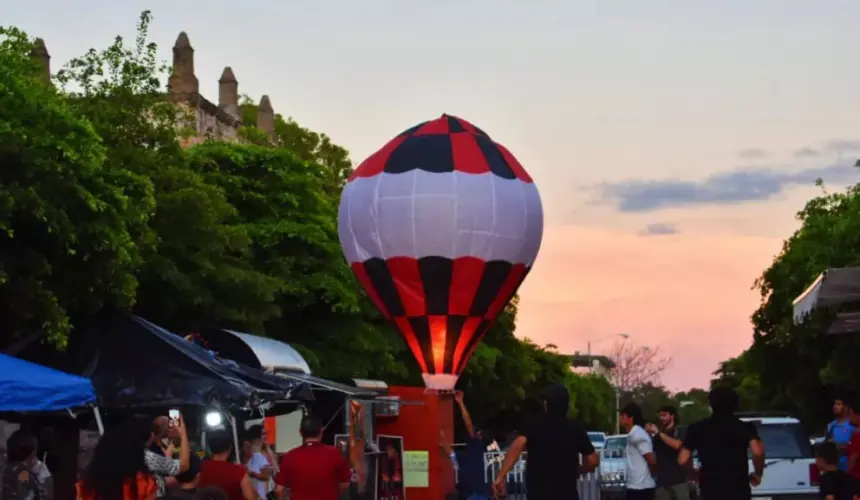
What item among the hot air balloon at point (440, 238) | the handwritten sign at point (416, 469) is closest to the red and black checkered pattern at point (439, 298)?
the hot air balloon at point (440, 238)

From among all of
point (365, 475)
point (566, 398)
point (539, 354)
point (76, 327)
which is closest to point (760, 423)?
point (365, 475)

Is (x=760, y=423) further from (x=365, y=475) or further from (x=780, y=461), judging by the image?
(x=365, y=475)

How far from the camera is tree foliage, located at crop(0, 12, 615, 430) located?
61.1 ft

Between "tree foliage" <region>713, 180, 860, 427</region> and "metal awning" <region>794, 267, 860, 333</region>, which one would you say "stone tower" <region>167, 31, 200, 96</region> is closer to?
"tree foliage" <region>713, 180, 860, 427</region>

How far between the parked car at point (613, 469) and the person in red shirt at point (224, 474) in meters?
16.1

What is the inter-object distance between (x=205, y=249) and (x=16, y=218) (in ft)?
30.8

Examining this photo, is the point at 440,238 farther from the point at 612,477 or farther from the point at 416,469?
the point at 612,477

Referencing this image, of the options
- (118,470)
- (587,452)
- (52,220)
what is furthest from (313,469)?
(52,220)

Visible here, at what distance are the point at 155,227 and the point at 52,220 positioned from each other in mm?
8505

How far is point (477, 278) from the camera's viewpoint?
Result: 87.9ft

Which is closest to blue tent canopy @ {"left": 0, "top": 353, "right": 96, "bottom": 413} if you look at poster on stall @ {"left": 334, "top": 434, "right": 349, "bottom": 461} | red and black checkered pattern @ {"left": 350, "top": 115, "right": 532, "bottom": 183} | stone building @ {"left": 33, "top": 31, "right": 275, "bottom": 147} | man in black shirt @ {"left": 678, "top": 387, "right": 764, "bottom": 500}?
man in black shirt @ {"left": 678, "top": 387, "right": 764, "bottom": 500}

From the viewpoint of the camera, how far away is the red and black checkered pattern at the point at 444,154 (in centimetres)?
2692

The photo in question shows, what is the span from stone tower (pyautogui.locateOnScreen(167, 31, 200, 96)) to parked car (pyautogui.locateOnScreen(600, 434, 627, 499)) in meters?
27.0

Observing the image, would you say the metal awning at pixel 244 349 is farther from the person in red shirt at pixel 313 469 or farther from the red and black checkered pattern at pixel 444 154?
the person in red shirt at pixel 313 469
